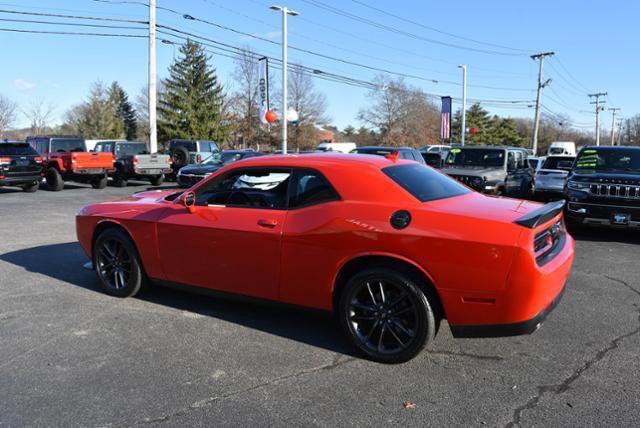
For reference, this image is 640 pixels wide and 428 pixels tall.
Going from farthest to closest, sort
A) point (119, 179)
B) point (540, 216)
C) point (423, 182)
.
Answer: point (119, 179) < point (423, 182) < point (540, 216)

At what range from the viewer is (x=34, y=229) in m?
9.72

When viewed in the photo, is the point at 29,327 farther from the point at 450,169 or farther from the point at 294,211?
the point at 450,169

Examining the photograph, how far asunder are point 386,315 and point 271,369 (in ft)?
3.06

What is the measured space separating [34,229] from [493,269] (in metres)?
9.13

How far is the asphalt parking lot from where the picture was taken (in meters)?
3.12

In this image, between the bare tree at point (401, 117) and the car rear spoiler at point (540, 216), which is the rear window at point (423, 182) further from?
the bare tree at point (401, 117)

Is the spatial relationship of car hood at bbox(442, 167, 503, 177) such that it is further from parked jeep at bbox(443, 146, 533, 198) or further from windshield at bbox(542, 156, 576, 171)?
windshield at bbox(542, 156, 576, 171)

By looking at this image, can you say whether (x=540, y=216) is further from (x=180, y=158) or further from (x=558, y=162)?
(x=180, y=158)

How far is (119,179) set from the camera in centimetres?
2017

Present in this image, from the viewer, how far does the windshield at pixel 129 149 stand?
21.1m

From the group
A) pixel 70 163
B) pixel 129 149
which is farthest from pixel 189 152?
pixel 70 163

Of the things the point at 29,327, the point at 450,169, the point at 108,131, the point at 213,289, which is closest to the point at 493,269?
the point at 213,289

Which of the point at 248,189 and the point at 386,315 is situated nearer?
the point at 386,315

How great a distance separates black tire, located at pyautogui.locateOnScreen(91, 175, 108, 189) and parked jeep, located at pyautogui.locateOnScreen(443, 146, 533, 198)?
41.1 feet
